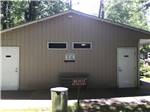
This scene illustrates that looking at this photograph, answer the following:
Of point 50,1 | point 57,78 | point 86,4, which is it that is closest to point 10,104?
point 57,78

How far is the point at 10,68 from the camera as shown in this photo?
16891 mm

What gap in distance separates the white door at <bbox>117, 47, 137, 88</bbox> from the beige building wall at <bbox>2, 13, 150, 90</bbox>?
26cm

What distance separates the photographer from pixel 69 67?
17203 millimetres

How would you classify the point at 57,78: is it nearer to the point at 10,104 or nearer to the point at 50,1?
the point at 10,104

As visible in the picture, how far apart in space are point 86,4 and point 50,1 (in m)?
4.71

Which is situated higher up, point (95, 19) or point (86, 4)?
point (86, 4)

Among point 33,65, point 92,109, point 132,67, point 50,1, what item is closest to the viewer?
point 92,109

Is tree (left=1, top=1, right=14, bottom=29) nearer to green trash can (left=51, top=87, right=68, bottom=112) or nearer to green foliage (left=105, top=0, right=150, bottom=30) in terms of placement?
green foliage (left=105, top=0, right=150, bottom=30)

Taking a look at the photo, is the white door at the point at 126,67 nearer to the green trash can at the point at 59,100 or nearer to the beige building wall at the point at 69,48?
the beige building wall at the point at 69,48

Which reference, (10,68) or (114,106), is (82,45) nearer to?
(10,68)

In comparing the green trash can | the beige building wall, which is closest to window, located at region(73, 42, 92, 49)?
the beige building wall

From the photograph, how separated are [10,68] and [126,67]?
6.28 metres

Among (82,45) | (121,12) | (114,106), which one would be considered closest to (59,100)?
(114,106)

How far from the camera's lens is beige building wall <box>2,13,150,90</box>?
16.9 meters
